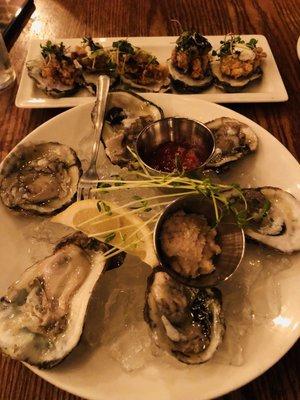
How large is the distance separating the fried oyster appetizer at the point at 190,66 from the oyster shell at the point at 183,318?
117 cm

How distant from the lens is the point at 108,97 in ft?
5.76

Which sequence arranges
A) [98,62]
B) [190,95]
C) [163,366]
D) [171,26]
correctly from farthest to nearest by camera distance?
[171,26] < [98,62] < [190,95] < [163,366]

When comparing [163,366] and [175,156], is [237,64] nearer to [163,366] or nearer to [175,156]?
[175,156]

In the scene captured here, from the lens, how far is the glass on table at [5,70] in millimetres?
2080

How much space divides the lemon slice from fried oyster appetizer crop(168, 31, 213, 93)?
97 centimetres

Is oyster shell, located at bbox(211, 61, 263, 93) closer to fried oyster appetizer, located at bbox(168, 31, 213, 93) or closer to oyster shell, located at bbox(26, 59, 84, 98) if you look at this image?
fried oyster appetizer, located at bbox(168, 31, 213, 93)

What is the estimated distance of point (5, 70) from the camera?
2131mm

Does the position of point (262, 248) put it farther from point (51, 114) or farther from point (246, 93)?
point (51, 114)

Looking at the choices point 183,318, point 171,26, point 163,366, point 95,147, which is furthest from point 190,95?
point 163,366

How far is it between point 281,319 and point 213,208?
422 millimetres

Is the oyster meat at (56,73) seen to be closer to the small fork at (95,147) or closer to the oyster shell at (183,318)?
the small fork at (95,147)

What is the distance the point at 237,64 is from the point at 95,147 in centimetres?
93

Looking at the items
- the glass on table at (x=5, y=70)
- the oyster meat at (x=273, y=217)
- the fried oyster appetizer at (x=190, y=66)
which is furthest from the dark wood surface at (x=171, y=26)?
the oyster meat at (x=273, y=217)

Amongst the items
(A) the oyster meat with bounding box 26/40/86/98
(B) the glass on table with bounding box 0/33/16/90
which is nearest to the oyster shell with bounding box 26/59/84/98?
(A) the oyster meat with bounding box 26/40/86/98
